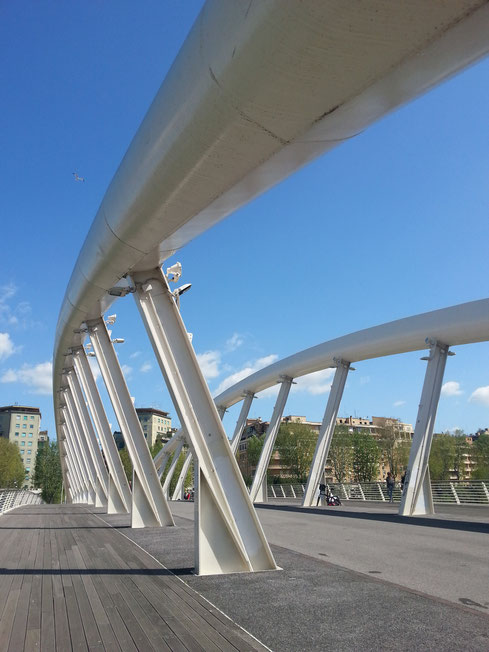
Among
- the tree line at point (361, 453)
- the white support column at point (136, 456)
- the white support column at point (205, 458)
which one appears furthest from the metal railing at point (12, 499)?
the tree line at point (361, 453)

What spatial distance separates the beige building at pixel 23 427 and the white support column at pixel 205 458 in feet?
470

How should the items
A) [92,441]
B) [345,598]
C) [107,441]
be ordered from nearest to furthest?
[345,598] → [107,441] → [92,441]

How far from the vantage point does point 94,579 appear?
6387 mm

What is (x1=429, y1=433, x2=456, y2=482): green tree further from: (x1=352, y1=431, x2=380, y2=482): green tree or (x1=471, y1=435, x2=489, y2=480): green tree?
(x1=352, y1=431, x2=380, y2=482): green tree

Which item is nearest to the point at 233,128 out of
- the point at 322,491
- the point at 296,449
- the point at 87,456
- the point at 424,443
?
the point at 424,443

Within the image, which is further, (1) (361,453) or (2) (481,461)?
(1) (361,453)

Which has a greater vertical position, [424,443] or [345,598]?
[345,598]

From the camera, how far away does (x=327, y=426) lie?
77.1 feet

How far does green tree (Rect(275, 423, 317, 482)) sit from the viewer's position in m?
73.0

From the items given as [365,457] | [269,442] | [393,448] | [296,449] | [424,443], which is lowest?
[393,448]

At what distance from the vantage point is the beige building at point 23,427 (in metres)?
134

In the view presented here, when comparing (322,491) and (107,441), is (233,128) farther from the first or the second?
(322,491)

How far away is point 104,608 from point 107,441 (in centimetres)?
1189

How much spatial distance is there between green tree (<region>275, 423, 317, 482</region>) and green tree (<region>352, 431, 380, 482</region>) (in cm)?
683
